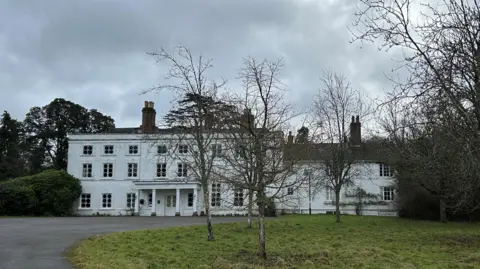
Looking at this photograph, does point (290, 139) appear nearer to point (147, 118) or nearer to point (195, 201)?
point (195, 201)

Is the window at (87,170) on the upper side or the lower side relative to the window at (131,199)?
upper

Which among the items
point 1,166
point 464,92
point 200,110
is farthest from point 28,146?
point 464,92

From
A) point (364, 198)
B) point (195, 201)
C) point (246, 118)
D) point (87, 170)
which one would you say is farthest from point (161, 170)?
point (246, 118)

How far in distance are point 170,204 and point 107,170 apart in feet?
27.1

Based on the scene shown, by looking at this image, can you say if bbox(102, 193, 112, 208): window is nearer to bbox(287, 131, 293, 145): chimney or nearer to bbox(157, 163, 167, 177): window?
bbox(157, 163, 167, 177): window

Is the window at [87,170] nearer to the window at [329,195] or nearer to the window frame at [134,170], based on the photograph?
the window frame at [134,170]

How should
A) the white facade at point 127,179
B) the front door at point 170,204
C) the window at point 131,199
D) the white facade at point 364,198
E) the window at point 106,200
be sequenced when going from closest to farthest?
the white facade at point 364,198
the white facade at point 127,179
the front door at point 170,204
the window at point 131,199
the window at point 106,200

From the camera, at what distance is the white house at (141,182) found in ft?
158

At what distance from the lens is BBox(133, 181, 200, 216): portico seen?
158ft

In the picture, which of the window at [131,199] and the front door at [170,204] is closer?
the front door at [170,204]

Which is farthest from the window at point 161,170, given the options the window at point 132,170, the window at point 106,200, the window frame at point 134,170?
the window at point 106,200

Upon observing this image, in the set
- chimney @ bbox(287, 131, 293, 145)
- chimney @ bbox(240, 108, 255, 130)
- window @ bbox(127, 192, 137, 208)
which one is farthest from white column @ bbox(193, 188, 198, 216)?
chimney @ bbox(287, 131, 293, 145)

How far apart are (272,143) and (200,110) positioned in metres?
6.28

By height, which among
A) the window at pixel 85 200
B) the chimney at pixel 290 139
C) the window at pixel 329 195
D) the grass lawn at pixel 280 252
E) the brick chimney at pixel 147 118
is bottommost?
the grass lawn at pixel 280 252
